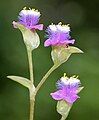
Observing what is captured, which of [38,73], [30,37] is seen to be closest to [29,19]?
[30,37]

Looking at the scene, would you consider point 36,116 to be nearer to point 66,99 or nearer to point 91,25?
point 91,25

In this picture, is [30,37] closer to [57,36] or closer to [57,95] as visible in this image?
[57,36]

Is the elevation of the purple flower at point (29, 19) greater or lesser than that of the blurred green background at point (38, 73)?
greater

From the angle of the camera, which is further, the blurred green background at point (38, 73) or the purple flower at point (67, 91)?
the blurred green background at point (38, 73)

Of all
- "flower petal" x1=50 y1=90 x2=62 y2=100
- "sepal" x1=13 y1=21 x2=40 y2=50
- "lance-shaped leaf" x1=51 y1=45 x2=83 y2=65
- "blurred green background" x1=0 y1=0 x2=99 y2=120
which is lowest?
"blurred green background" x1=0 y1=0 x2=99 y2=120

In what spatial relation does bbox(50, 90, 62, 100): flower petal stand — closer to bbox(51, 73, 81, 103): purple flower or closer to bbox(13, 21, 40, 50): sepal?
bbox(51, 73, 81, 103): purple flower

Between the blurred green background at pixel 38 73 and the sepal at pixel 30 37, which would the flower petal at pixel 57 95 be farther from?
the blurred green background at pixel 38 73

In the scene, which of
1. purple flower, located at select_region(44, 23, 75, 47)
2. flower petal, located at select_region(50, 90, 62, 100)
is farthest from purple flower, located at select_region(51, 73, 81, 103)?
purple flower, located at select_region(44, 23, 75, 47)

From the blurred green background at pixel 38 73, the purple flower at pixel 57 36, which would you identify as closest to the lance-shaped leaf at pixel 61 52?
the purple flower at pixel 57 36
